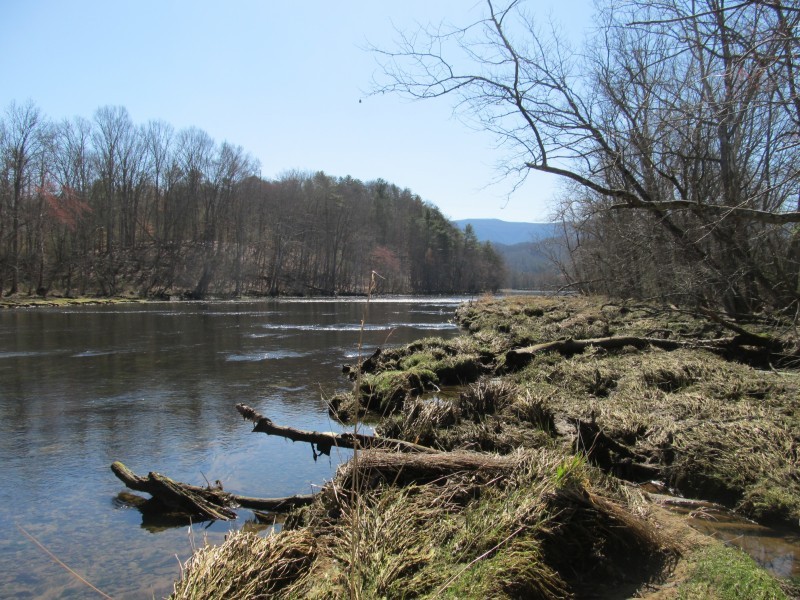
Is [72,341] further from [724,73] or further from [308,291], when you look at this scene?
[308,291]

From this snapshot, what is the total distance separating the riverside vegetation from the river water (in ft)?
3.11

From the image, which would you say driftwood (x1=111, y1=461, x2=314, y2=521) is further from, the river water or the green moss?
the green moss

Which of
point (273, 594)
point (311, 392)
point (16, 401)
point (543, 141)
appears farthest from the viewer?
point (311, 392)

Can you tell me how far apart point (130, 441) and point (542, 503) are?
6644mm

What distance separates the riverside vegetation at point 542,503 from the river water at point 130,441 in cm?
95

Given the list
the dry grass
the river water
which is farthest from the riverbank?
the dry grass

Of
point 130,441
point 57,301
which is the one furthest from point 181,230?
point 130,441

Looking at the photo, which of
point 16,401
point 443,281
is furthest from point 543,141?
point 443,281

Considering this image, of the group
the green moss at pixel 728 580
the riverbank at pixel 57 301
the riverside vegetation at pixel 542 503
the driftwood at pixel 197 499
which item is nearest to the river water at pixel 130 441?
the driftwood at pixel 197 499

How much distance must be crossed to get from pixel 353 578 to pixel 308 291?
231ft

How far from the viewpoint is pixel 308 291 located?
236 ft

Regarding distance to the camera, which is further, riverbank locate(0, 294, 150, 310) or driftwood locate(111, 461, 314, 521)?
riverbank locate(0, 294, 150, 310)

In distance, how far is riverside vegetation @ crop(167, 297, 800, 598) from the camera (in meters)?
3.32

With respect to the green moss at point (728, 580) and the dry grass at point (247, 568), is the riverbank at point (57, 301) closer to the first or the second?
the dry grass at point (247, 568)
